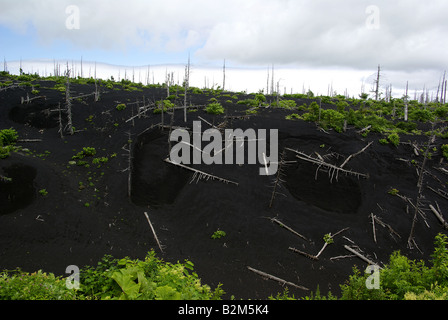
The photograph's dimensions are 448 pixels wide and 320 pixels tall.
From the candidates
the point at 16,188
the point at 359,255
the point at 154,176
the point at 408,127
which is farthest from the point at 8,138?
the point at 408,127

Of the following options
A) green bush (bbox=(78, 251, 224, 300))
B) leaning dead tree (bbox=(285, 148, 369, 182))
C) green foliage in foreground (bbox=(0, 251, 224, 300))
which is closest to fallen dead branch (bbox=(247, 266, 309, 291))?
green bush (bbox=(78, 251, 224, 300))

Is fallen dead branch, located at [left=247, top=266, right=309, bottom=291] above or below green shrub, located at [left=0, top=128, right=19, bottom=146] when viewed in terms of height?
below

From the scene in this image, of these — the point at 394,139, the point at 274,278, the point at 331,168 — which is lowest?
the point at 274,278

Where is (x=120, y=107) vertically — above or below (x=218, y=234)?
above

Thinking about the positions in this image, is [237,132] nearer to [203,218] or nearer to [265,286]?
[203,218]

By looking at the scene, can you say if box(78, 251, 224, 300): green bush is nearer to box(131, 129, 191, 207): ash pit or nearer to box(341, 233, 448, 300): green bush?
box(341, 233, 448, 300): green bush

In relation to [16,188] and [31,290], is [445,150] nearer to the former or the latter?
[31,290]

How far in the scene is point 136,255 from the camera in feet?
51.6
